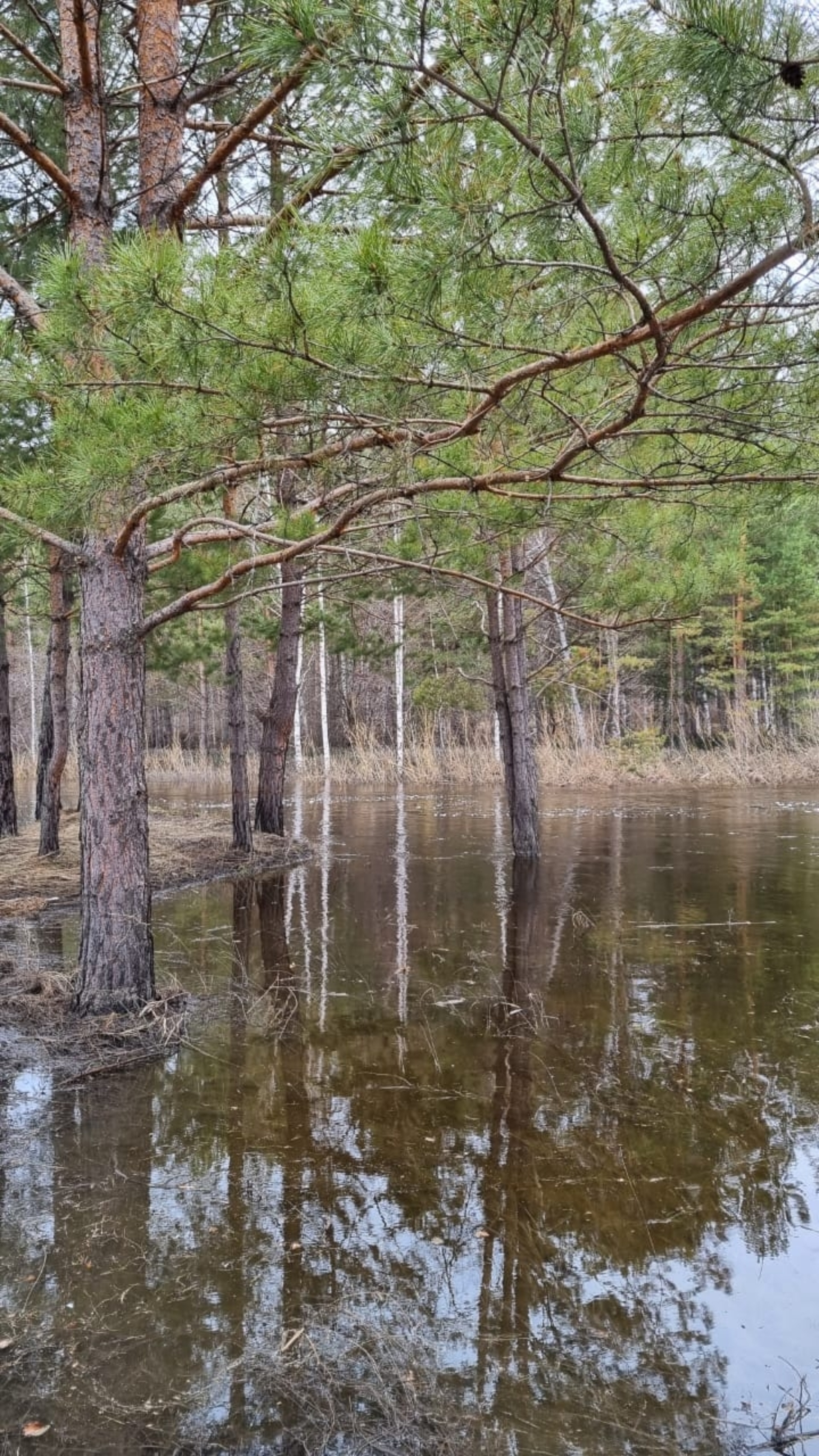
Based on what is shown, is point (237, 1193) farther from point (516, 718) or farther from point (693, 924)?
point (516, 718)

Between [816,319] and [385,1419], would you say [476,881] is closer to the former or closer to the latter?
[816,319]

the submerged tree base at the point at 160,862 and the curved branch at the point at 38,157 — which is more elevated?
the curved branch at the point at 38,157

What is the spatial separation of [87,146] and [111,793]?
9.77ft

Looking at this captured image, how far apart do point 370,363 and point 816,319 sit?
1508 mm

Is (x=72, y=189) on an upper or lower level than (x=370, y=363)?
upper

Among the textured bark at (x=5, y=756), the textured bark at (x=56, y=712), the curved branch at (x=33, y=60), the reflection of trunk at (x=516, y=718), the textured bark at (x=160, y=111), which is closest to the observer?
the curved branch at (x=33, y=60)

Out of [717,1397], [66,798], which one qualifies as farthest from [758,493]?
[66,798]

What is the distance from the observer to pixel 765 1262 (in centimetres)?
252

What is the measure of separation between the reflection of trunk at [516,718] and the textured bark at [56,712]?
3956mm

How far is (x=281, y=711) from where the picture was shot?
10539 millimetres

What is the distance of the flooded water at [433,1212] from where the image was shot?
198 centimetres

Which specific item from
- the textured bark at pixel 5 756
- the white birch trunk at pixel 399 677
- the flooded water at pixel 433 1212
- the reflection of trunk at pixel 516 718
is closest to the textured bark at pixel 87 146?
the flooded water at pixel 433 1212

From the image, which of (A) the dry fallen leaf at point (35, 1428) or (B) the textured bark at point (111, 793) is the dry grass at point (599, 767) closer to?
(B) the textured bark at point (111, 793)

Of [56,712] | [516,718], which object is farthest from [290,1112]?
[56,712]
